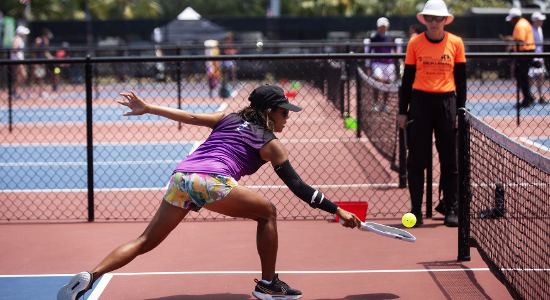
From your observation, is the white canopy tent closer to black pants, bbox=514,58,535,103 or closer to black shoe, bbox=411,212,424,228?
black pants, bbox=514,58,535,103

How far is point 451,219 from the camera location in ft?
21.2

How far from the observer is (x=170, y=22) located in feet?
90.9

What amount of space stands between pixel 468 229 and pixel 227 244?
2249 millimetres

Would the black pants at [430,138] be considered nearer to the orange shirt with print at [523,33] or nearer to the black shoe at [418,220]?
the black shoe at [418,220]

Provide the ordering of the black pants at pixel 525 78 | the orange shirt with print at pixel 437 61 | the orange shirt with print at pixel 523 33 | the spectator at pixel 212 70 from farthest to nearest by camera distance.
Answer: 1. the spectator at pixel 212 70
2. the orange shirt with print at pixel 523 33
3. the black pants at pixel 525 78
4. the orange shirt with print at pixel 437 61

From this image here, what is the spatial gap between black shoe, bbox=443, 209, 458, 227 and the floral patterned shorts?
3.09 m

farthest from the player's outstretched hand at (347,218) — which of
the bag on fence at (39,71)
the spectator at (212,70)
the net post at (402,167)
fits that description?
the bag on fence at (39,71)

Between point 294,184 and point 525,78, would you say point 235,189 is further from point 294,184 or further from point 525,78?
point 525,78

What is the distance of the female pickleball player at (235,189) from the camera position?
417 centimetres

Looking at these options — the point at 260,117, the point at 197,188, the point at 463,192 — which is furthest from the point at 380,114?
the point at 197,188

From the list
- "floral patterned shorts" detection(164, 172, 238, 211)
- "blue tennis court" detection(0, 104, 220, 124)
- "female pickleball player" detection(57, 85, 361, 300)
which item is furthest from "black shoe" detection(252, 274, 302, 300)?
"blue tennis court" detection(0, 104, 220, 124)

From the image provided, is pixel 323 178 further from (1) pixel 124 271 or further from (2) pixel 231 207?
(2) pixel 231 207

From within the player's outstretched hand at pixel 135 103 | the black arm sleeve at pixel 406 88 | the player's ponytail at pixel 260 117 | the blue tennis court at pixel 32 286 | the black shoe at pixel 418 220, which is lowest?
the blue tennis court at pixel 32 286

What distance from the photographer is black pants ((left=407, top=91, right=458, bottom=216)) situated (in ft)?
20.3
